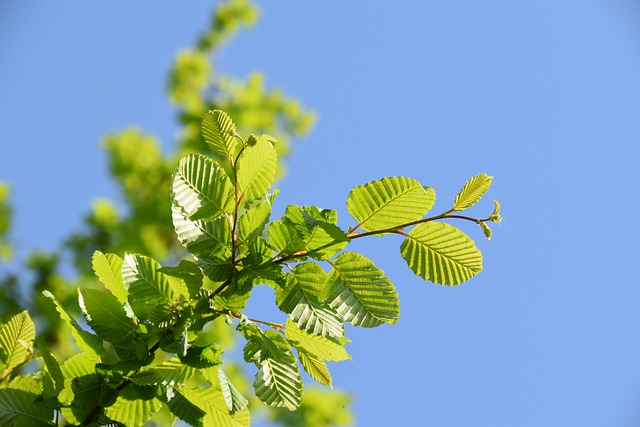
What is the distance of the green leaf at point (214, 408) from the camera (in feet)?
1.95

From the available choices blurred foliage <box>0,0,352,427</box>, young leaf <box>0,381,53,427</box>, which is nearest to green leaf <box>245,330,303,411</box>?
young leaf <box>0,381,53,427</box>

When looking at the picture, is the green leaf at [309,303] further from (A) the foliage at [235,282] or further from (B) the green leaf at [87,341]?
(B) the green leaf at [87,341]

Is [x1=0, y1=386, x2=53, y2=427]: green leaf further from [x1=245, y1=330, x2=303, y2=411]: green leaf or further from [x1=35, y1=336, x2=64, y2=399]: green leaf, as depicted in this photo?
[x1=245, y1=330, x2=303, y2=411]: green leaf

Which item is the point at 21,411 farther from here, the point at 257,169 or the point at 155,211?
the point at 155,211

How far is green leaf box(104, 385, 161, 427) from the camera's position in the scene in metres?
0.56

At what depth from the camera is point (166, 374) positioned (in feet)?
1.77

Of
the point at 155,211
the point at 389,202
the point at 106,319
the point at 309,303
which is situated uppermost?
the point at 155,211

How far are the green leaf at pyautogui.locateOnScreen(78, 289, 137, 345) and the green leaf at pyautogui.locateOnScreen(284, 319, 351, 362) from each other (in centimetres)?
16

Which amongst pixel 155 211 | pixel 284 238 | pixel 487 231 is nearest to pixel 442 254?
pixel 487 231

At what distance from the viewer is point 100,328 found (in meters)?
0.56

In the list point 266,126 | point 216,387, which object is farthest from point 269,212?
point 266,126

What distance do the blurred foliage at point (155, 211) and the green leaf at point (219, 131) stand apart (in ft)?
11.8

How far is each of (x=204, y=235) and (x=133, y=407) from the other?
19 centimetres

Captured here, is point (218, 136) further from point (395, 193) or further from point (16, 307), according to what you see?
point (16, 307)
